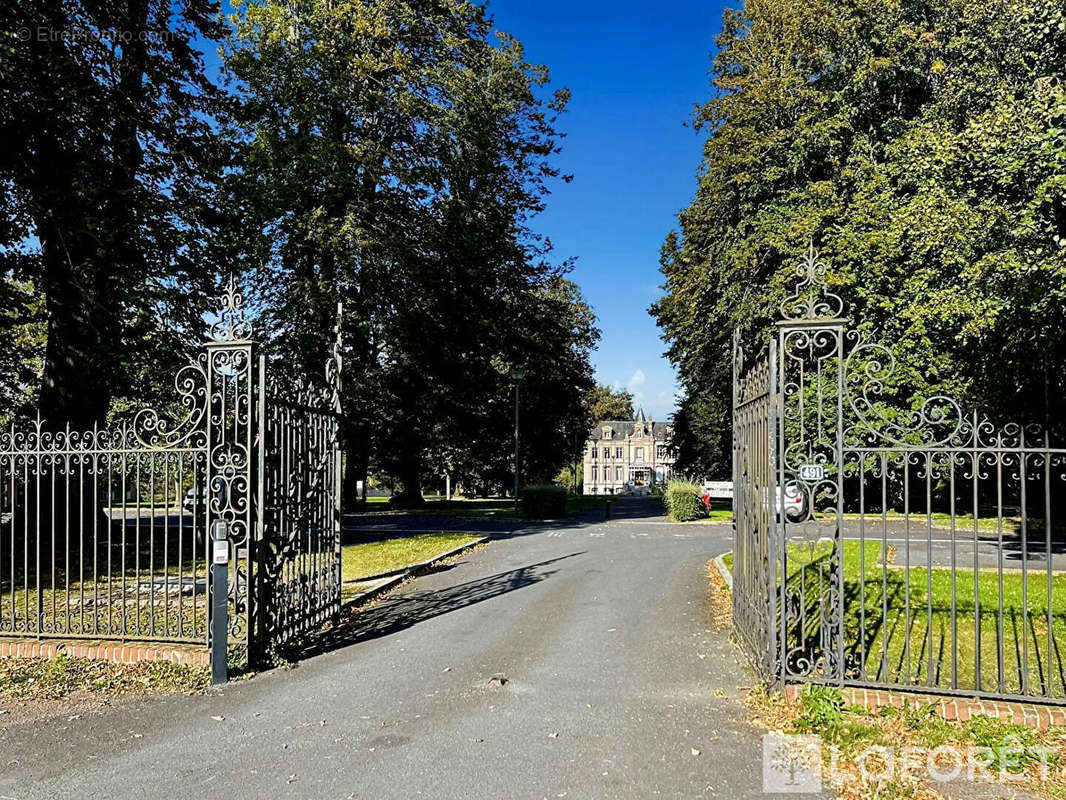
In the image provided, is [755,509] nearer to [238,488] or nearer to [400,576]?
[238,488]

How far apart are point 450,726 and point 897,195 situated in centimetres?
2180

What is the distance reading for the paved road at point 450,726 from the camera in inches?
174

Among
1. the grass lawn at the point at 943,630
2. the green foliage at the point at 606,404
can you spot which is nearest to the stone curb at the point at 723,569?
the grass lawn at the point at 943,630

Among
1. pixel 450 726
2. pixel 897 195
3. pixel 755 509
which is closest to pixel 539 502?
pixel 897 195

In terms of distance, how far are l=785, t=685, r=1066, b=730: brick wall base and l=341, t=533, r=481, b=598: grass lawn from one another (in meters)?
6.63

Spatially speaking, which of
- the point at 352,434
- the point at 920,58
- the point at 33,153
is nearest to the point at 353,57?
the point at 33,153

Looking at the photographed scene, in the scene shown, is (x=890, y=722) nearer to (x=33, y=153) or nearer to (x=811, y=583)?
(x=811, y=583)

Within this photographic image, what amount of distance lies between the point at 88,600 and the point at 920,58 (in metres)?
24.3

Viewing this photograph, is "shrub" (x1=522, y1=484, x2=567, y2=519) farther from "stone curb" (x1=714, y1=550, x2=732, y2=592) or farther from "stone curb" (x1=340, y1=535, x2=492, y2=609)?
"stone curb" (x1=714, y1=550, x2=732, y2=592)

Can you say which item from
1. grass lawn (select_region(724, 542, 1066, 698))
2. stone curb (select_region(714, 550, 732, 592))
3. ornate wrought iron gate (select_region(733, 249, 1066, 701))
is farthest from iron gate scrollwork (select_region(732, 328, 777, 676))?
stone curb (select_region(714, 550, 732, 592))

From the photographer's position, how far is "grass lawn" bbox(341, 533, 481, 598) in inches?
461

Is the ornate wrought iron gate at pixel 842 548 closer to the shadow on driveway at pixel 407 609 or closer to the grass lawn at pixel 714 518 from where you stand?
the shadow on driveway at pixel 407 609

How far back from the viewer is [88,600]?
9727mm

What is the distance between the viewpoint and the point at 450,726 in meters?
5.32
